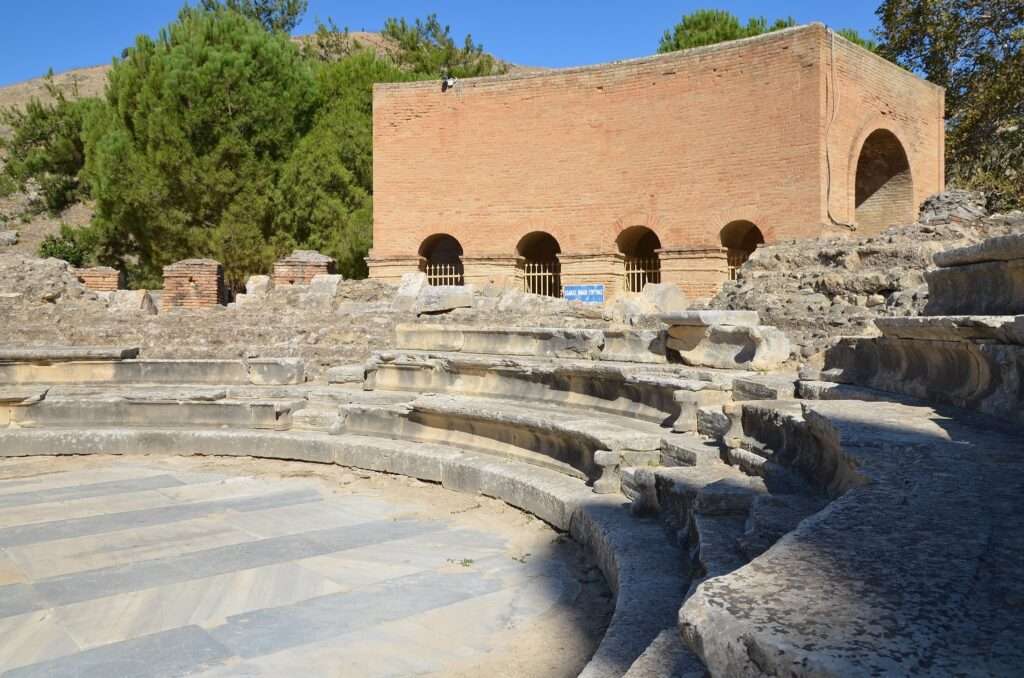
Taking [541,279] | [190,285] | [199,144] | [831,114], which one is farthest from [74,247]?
[831,114]

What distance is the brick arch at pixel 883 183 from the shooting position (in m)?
17.7

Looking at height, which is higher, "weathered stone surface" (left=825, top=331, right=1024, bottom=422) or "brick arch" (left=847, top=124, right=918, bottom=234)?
"brick arch" (left=847, top=124, right=918, bottom=234)

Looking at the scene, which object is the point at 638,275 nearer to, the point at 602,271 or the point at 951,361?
the point at 602,271

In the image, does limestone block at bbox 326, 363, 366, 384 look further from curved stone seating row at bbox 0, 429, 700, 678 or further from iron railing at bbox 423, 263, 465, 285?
iron railing at bbox 423, 263, 465, 285

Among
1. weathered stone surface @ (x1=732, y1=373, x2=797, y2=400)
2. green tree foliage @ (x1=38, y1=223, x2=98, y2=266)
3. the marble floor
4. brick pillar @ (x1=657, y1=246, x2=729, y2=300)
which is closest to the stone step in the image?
the marble floor

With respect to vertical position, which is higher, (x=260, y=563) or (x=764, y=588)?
(x=764, y=588)

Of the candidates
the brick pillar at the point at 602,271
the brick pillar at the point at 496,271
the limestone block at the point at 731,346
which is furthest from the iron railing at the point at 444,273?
the limestone block at the point at 731,346

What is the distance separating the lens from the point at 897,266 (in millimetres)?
7270

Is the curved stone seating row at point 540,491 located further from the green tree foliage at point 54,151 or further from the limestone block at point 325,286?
the green tree foliage at point 54,151

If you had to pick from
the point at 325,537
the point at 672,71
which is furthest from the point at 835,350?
the point at 672,71

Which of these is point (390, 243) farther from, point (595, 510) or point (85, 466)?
point (595, 510)

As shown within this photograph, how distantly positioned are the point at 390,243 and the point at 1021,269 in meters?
17.0

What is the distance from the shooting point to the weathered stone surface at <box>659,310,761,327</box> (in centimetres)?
608

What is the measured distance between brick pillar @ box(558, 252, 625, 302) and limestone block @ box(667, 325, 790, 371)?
1106 cm
